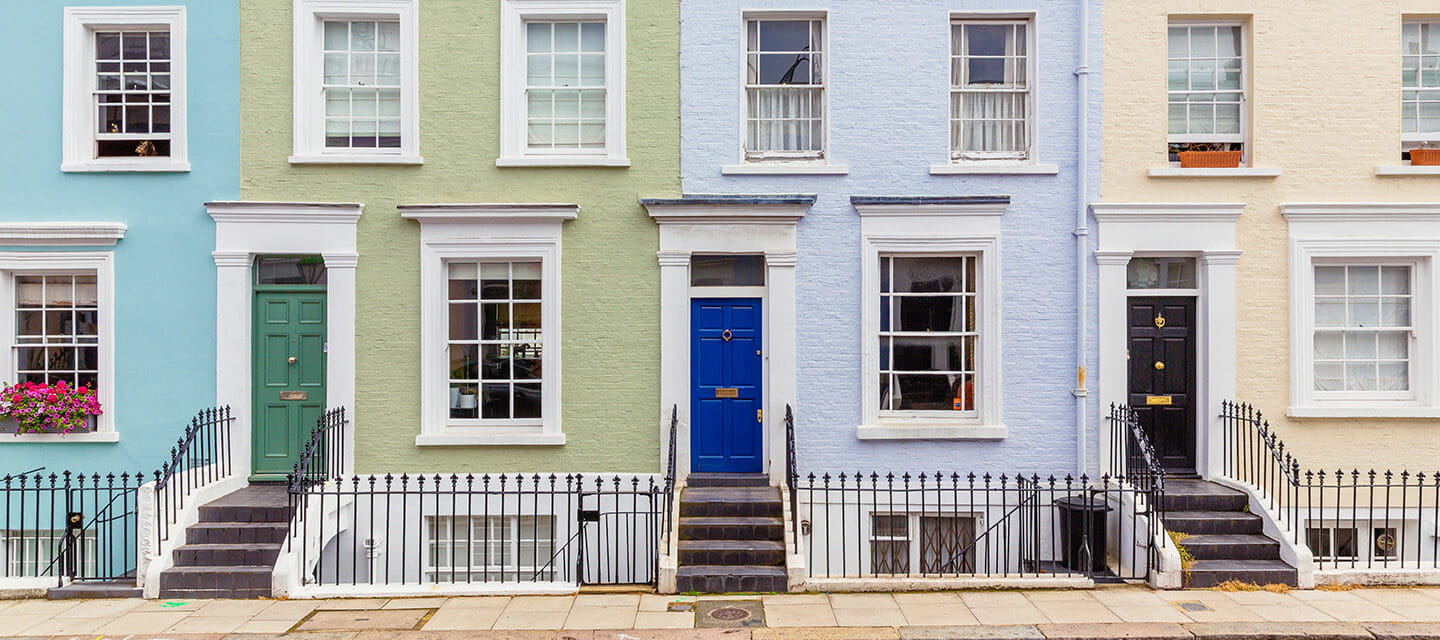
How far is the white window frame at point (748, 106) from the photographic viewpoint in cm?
1025

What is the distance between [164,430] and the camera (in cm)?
1019

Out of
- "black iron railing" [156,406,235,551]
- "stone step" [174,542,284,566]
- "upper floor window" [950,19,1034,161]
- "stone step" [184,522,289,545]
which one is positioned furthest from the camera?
"upper floor window" [950,19,1034,161]

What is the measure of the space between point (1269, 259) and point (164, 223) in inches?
483

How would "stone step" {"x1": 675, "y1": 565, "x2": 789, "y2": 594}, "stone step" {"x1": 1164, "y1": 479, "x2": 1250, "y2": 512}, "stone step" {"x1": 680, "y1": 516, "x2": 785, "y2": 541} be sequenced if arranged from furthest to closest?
1. "stone step" {"x1": 1164, "y1": 479, "x2": 1250, "y2": 512}
2. "stone step" {"x1": 680, "y1": 516, "x2": 785, "y2": 541}
3. "stone step" {"x1": 675, "y1": 565, "x2": 789, "y2": 594}

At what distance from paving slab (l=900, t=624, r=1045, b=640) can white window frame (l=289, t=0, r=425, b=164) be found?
707 cm

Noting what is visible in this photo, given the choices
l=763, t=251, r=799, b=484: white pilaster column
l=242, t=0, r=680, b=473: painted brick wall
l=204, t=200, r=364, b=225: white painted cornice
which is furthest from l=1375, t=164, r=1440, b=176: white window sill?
l=204, t=200, r=364, b=225: white painted cornice

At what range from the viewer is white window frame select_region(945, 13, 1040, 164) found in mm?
10289

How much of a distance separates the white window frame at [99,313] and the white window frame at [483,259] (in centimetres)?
344

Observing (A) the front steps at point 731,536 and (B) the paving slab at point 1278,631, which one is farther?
(A) the front steps at point 731,536

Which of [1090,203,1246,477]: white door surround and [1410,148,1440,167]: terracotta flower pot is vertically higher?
[1410,148,1440,167]: terracotta flower pot

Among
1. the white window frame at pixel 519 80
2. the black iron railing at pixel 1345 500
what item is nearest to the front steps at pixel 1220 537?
the black iron railing at pixel 1345 500

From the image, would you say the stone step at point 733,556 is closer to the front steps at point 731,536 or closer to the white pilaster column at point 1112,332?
the front steps at point 731,536

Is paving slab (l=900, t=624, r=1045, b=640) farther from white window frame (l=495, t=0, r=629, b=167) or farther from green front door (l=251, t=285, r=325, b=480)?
green front door (l=251, t=285, r=325, b=480)

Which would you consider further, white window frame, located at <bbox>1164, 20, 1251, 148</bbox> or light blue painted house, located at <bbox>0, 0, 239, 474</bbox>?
white window frame, located at <bbox>1164, 20, 1251, 148</bbox>
